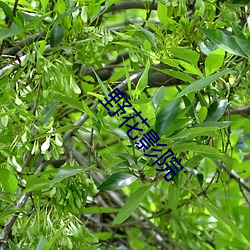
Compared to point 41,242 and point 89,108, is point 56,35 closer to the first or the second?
point 89,108

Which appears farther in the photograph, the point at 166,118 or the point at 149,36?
the point at 149,36

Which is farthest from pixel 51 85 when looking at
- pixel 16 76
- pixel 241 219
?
pixel 241 219

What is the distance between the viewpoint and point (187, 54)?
0.84 metres

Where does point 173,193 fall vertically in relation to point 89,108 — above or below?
below

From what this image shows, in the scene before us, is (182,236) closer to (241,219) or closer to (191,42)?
(241,219)

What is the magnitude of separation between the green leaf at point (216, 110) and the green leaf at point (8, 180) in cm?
25

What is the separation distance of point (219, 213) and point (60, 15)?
1.01 ft

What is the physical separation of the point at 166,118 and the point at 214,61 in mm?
133

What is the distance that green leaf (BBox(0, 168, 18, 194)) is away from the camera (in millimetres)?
804

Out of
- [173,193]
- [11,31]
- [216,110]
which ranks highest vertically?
[11,31]

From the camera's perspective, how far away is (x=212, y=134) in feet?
2.50

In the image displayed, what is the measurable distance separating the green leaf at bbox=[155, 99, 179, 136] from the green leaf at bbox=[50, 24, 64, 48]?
0.18 metres

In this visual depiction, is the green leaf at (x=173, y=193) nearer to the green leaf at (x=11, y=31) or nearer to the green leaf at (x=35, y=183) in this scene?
the green leaf at (x=35, y=183)

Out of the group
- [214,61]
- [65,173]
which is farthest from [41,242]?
[214,61]
